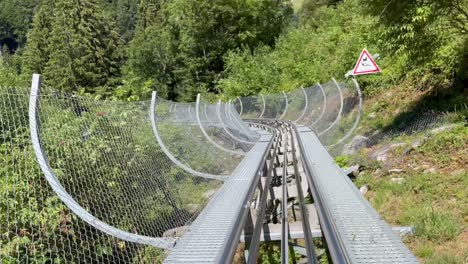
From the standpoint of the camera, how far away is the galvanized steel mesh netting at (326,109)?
36.4 ft

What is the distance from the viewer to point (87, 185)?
4113 mm

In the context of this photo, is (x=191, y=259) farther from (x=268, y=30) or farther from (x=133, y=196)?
(x=268, y=30)

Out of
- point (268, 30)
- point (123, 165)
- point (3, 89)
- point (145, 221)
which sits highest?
point (268, 30)

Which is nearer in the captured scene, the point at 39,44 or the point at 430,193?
the point at 430,193

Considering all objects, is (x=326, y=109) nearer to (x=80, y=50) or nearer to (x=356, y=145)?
(x=356, y=145)

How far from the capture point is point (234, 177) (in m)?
5.20

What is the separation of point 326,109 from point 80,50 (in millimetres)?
37770

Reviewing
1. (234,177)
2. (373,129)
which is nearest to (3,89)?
(234,177)

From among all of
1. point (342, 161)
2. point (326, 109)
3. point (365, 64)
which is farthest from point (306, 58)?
point (342, 161)

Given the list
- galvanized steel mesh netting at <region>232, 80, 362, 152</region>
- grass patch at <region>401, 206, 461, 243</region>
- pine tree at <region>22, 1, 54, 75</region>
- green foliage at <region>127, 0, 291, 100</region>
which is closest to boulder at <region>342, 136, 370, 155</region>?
galvanized steel mesh netting at <region>232, 80, 362, 152</region>

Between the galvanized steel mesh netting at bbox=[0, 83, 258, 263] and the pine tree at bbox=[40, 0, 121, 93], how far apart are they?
40089mm

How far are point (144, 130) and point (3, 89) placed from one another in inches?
101

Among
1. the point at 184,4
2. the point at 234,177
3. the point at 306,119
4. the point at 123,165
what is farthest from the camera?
the point at 184,4

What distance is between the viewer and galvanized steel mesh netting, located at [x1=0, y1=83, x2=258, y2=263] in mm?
3111
